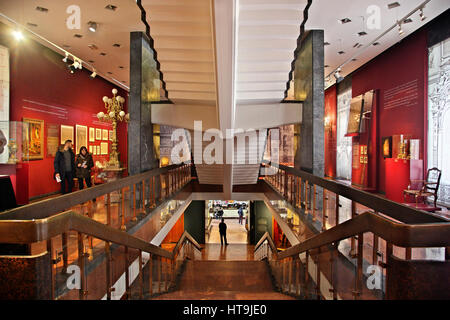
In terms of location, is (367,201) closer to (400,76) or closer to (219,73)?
(219,73)

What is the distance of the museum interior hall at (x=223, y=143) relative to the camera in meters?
1.67

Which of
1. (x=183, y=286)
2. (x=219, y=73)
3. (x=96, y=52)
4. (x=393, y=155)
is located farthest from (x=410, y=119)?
(x=96, y=52)

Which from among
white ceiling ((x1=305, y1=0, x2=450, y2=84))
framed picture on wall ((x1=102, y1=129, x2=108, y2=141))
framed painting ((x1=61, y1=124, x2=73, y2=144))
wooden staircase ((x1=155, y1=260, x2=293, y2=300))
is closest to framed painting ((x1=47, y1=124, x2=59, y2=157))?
framed painting ((x1=61, y1=124, x2=73, y2=144))

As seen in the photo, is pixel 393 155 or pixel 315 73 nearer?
pixel 315 73

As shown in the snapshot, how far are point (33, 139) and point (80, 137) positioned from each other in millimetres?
2362

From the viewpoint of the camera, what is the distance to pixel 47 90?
26.3 feet

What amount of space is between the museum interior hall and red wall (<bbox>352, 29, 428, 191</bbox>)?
2.6 inches

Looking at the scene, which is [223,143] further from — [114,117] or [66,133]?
[66,133]

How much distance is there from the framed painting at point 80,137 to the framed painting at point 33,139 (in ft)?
5.57

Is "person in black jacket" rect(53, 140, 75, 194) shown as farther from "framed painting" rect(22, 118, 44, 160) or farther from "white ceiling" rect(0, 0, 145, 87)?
"white ceiling" rect(0, 0, 145, 87)

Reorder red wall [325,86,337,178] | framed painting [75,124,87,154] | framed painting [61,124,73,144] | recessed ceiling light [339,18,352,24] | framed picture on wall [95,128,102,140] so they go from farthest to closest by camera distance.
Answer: red wall [325,86,337,178]
framed picture on wall [95,128,102,140]
framed painting [75,124,87,154]
framed painting [61,124,73,144]
recessed ceiling light [339,18,352,24]

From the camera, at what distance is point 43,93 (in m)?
7.83

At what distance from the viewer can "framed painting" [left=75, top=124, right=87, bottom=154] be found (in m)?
9.55

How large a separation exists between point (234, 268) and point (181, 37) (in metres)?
5.35
